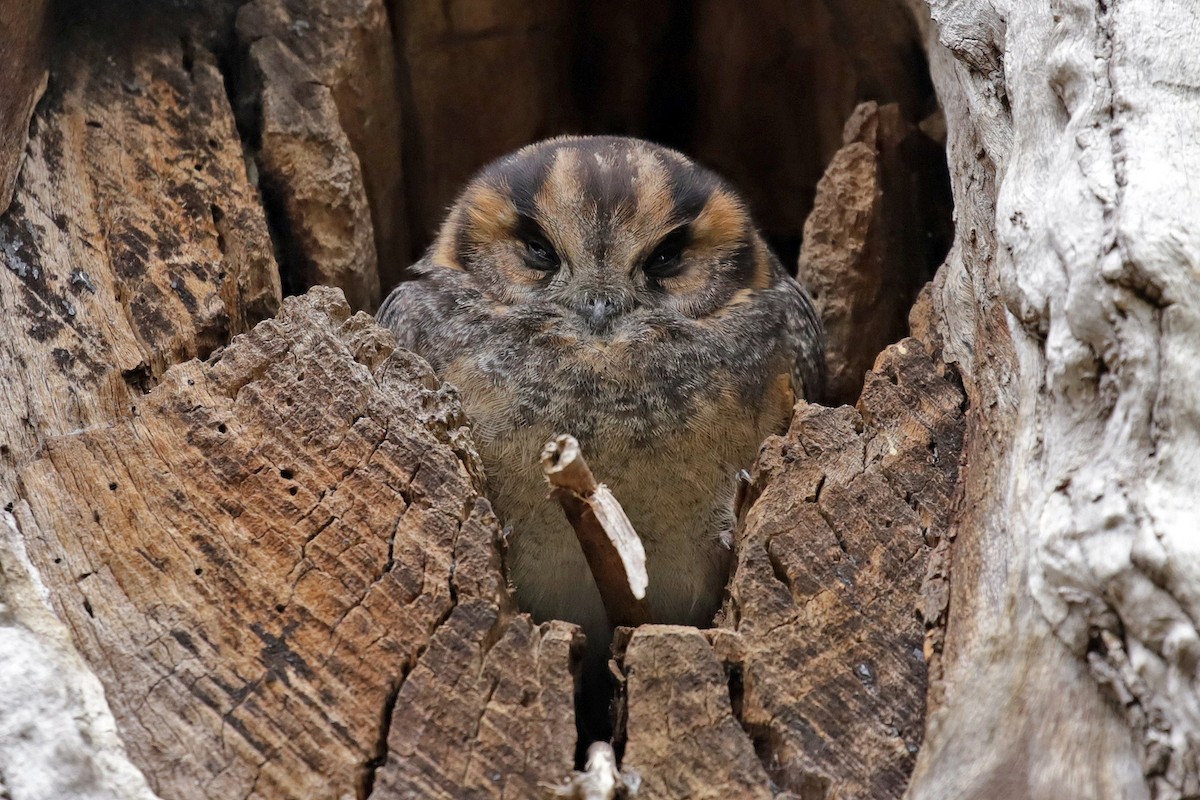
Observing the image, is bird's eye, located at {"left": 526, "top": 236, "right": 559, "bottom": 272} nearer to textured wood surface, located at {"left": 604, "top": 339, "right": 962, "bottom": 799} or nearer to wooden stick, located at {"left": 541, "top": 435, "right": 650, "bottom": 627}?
textured wood surface, located at {"left": 604, "top": 339, "right": 962, "bottom": 799}

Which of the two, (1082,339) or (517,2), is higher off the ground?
(517,2)

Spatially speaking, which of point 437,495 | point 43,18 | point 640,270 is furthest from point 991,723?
point 43,18

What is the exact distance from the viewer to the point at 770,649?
Answer: 73.6 inches

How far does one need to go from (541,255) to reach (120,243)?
902 mm

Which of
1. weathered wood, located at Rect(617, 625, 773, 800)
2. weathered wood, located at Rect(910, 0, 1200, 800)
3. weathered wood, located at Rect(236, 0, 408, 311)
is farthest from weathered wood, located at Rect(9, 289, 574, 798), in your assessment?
weathered wood, located at Rect(236, 0, 408, 311)

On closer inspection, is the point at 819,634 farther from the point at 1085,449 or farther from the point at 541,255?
the point at 541,255

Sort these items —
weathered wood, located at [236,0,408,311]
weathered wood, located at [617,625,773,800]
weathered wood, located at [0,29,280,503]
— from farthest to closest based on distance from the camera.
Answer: weathered wood, located at [236,0,408,311] → weathered wood, located at [0,29,280,503] → weathered wood, located at [617,625,773,800]

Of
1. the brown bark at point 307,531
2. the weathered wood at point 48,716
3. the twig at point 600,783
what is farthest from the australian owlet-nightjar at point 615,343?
the weathered wood at point 48,716

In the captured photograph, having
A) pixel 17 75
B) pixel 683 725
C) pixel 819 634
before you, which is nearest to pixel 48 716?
pixel 683 725

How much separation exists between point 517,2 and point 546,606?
192 centimetres

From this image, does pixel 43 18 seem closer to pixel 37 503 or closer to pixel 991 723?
pixel 37 503

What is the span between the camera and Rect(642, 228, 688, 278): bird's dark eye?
2848 mm

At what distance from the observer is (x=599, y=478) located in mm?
2502

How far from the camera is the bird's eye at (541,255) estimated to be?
9.34 ft
